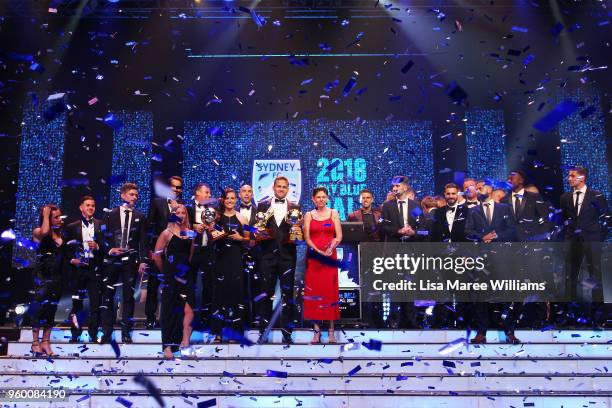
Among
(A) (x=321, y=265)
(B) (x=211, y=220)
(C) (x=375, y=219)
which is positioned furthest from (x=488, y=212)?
(B) (x=211, y=220)

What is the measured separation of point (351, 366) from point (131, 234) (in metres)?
2.52

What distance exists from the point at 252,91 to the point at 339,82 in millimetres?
1347

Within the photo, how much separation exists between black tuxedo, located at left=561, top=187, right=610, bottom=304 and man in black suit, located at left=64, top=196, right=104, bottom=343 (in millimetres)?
4360

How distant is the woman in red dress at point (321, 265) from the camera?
19.5 feet

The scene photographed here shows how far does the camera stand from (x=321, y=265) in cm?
602

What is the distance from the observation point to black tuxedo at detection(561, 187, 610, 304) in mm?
6223

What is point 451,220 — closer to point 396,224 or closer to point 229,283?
point 396,224

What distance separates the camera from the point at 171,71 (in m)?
10.2

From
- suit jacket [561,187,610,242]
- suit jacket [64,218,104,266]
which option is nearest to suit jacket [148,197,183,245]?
suit jacket [64,218,104,266]

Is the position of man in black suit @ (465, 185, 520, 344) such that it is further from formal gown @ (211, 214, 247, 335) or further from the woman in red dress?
formal gown @ (211, 214, 247, 335)

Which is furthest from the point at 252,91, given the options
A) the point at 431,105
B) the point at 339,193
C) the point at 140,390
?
the point at 140,390

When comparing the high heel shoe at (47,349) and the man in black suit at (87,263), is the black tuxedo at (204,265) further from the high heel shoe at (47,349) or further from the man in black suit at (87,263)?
the high heel shoe at (47,349)

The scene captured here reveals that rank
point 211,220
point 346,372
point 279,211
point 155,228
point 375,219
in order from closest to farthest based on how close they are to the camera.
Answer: point 346,372, point 211,220, point 279,211, point 155,228, point 375,219

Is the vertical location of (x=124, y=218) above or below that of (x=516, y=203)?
below
